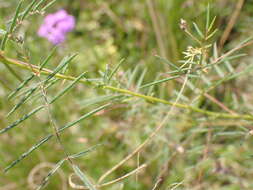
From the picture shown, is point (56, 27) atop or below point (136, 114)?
atop

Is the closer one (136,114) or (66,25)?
(136,114)

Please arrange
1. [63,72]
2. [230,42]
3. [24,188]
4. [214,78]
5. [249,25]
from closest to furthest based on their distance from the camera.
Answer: [63,72] → [214,78] → [24,188] → [249,25] → [230,42]

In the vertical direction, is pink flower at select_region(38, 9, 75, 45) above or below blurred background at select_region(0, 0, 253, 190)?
above

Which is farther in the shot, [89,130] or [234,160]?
[89,130]

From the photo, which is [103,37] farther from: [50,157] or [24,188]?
[24,188]

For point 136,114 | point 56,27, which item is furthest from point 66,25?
point 136,114

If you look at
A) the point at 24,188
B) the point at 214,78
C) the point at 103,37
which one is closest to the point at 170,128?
the point at 214,78

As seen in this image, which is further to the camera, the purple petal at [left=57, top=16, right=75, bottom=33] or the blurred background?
the purple petal at [left=57, top=16, right=75, bottom=33]

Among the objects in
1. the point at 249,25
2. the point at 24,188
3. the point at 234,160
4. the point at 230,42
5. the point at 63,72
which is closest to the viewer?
the point at 63,72

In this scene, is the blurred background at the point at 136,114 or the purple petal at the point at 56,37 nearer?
the blurred background at the point at 136,114

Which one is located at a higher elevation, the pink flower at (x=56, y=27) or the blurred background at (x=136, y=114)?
the pink flower at (x=56, y=27)

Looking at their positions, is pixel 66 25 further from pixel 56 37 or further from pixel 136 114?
pixel 136 114
